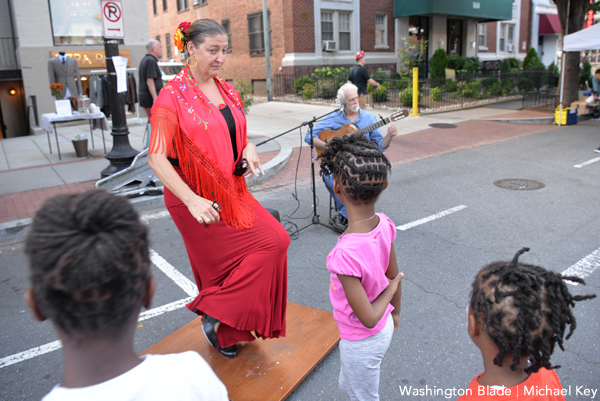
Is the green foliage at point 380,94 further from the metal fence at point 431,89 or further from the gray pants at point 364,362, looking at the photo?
the gray pants at point 364,362

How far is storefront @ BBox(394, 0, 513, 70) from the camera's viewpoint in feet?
75.7

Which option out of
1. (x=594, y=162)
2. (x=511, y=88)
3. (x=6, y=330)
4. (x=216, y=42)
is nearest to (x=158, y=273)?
(x=6, y=330)

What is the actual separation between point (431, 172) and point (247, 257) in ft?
20.2

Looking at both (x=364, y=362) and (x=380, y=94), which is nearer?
(x=364, y=362)

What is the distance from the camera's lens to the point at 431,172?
8.24 meters

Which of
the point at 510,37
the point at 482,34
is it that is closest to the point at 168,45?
the point at 482,34

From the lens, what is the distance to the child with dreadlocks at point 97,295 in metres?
1.08

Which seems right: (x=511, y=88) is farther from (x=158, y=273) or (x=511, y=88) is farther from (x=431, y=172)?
(x=158, y=273)

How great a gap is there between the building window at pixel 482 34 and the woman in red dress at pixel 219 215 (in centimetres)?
2993

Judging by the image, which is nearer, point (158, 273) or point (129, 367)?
point (129, 367)

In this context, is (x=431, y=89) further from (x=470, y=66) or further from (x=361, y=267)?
(x=361, y=267)

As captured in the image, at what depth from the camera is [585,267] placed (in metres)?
4.26

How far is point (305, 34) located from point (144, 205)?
17.1 metres

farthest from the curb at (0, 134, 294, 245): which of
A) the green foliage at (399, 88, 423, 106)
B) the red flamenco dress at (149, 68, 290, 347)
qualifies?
the green foliage at (399, 88, 423, 106)
